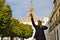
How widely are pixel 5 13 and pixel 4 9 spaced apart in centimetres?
47

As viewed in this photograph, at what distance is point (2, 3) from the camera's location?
3200 centimetres

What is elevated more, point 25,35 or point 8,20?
point 8,20

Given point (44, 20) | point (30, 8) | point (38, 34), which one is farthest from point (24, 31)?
point (38, 34)

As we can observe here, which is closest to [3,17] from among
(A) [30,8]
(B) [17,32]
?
(B) [17,32]

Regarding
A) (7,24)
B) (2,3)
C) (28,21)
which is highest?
(2,3)

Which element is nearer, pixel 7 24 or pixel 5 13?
pixel 5 13

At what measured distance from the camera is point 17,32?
5338 centimetres

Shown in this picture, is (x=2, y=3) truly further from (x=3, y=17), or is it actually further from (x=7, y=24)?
(x=7, y=24)

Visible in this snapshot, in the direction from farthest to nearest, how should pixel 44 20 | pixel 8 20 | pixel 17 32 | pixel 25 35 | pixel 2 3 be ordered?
pixel 44 20
pixel 25 35
pixel 17 32
pixel 8 20
pixel 2 3

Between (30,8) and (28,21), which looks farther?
(30,8)

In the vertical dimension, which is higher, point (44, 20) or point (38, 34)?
point (38, 34)

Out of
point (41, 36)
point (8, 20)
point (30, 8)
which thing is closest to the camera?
point (41, 36)

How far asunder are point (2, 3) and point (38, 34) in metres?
22.0

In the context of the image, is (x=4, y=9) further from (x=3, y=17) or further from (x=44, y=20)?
(x=44, y=20)
